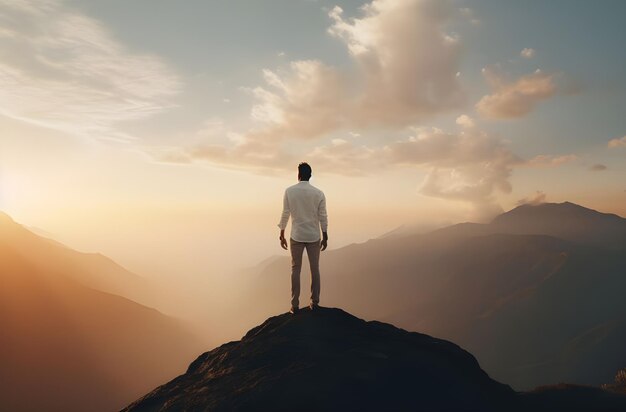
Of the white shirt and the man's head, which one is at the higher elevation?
the man's head

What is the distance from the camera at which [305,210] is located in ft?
35.2

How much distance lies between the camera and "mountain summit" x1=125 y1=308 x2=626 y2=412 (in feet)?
27.9

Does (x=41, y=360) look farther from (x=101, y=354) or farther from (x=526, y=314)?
(x=526, y=314)

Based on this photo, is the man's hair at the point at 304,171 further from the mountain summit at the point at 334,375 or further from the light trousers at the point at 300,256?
the mountain summit at the point at 334,375

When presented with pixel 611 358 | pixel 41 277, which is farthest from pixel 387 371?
pixel 41 277

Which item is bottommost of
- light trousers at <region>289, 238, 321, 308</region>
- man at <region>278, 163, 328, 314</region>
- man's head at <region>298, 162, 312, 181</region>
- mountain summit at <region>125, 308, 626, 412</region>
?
mountain summit at <region>125, 308, 626, 412</region>

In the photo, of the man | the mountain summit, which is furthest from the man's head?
the mountain summit

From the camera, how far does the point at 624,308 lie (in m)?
184

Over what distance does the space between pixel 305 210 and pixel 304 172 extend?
44.6 inches

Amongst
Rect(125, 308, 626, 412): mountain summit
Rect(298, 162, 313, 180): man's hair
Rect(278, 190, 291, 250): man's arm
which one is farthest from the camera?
Rect(298, 162, 313, 180): man's hair

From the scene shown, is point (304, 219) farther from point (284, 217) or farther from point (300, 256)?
point (300, 256)

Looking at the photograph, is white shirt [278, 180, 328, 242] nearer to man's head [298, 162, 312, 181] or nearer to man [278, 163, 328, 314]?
man [278, 163, 328, 314]

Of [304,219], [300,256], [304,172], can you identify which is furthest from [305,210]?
[300,256]

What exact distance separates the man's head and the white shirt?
9.9 inches
